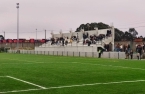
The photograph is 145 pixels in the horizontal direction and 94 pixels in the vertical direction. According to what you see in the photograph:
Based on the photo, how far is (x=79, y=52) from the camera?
53.1m

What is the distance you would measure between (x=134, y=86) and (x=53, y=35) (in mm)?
70693

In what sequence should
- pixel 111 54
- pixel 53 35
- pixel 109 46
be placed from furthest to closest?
pixel 53 35 → pixel 109 46 → pixel 111 54

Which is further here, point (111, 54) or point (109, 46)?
point (109, 46)

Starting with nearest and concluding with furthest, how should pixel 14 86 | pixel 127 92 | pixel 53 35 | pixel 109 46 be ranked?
pixel 127 92 → pixel 14 86 → pixel 109 46 → pixel 53 35

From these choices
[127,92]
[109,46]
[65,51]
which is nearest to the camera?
[127,92]

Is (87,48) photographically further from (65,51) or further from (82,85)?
(82,85)

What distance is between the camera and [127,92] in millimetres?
10016

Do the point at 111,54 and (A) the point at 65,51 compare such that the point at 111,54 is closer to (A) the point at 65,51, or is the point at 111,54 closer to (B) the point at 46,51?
(A) the point at 65,51

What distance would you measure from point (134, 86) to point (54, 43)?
199ft

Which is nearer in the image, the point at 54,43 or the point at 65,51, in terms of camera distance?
the point at 65,51

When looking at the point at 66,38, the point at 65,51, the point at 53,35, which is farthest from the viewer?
the point at 53,35

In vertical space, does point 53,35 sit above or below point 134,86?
above

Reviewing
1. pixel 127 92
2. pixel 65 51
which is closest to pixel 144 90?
pixel 127 92

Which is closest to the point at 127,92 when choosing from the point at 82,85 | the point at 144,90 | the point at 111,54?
the point at 144,90
